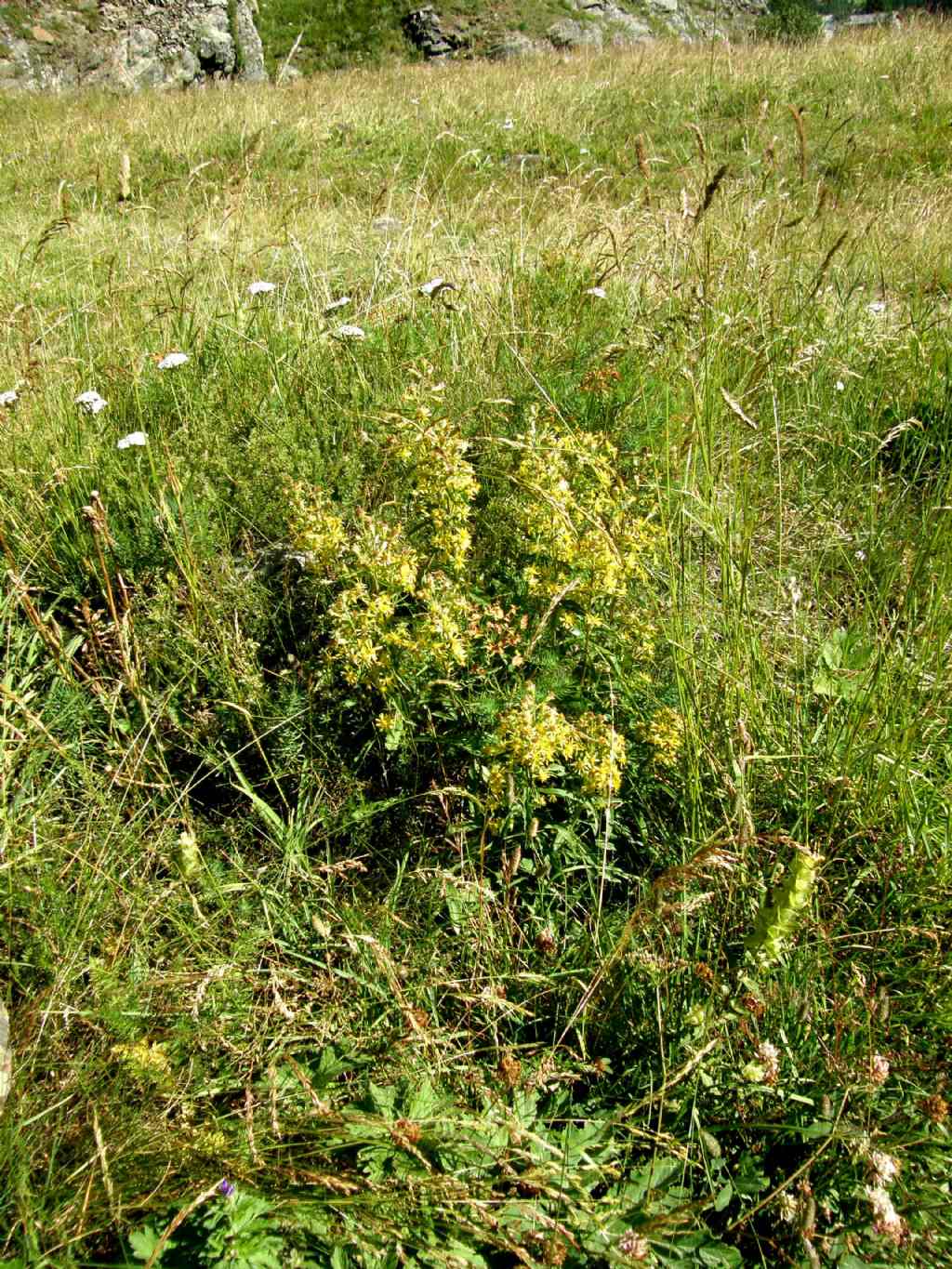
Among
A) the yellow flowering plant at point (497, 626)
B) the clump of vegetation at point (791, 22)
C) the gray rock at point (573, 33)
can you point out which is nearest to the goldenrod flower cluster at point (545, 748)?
the yellow flowering plant at point (497, 626)

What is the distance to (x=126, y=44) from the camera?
1650 cm

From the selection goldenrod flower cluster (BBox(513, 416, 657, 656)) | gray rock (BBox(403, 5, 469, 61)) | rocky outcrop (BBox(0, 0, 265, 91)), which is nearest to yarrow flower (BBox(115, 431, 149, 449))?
goldenrod flower cluster (BBox(513, 416, 657, 656))

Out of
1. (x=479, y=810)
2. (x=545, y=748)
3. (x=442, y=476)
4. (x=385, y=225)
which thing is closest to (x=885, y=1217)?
(x=545, y=748)

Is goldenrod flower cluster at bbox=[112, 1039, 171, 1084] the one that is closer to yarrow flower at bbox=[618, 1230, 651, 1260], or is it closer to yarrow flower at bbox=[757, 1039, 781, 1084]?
yarrow flower at bbox=[618, 1230, 651, 1260]

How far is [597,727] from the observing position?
1.90 m

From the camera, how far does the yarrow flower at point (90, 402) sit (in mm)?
2947

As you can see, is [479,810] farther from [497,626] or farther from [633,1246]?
Answer: [633,1246]

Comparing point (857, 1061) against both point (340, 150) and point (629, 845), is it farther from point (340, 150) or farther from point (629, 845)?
point (340, 150)

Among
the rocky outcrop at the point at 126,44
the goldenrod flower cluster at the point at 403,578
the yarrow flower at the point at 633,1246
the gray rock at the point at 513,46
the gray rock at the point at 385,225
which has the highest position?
the gray rock at the point at 513,46

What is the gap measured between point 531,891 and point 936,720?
96 centimetres

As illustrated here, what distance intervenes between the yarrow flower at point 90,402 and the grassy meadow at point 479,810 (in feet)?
0.24

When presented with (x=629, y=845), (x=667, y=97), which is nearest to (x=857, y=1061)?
(x=629, y=845)

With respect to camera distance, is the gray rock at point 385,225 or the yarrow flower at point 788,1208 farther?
the gray rock at point 385,225

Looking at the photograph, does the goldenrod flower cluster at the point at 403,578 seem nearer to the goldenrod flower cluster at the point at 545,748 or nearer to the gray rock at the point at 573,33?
the goldenrod flower cluster at the point at 545,748
